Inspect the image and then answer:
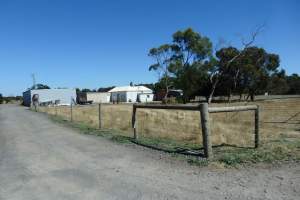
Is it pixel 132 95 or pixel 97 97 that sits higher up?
pixel 132 95

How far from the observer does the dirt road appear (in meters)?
5.30

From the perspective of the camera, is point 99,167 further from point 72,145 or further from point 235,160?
point 72,145

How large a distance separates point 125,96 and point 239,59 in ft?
135

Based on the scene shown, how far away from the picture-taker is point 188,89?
Answer: 6106 centimetres

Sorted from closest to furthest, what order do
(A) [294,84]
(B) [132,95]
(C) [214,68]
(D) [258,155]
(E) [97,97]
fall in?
(D) [258,155], (C) [214,68], (B) [132,95], (E) [97,97], (A) [294,84]

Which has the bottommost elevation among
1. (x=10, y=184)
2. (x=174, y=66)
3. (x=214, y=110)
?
(x=10, y=184)

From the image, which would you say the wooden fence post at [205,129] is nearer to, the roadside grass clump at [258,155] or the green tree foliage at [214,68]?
the roadside grass clump at [258,155]

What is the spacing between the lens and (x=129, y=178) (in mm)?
6258

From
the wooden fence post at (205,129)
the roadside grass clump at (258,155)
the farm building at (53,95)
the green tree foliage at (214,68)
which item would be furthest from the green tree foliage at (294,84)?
the wooden fence post at (205,129)

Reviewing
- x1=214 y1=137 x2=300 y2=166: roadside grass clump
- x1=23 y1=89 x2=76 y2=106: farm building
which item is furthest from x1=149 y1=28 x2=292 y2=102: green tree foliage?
x1=214 y1=137 x2=300 y2=166: roadside grass clump

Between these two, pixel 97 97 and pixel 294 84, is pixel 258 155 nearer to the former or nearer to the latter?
pixel 97 97

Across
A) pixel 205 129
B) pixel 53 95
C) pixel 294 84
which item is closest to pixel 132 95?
pixel 53 95

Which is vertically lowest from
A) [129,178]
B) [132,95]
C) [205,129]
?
[129,178]

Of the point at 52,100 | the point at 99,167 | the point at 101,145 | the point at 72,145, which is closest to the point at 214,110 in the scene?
the point at 99,167
